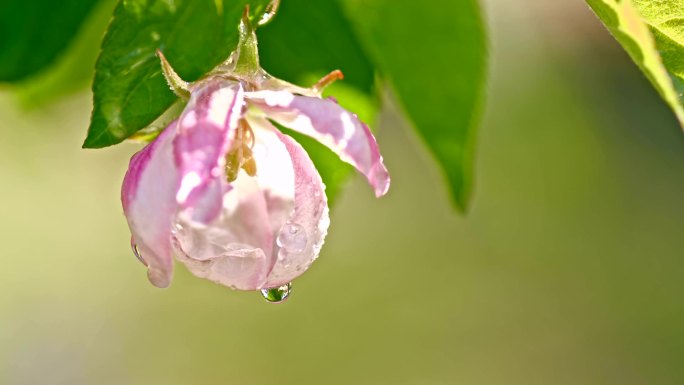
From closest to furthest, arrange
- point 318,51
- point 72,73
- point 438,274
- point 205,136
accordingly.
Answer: point 205,136 → point 318,51 → point 72,73 → point 438,274

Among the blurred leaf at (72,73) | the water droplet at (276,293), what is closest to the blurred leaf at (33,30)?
the blurred leaf at (72,73)

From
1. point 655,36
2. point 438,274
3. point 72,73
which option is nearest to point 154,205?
point 655,36

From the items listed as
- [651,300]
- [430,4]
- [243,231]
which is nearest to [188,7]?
[243,231]

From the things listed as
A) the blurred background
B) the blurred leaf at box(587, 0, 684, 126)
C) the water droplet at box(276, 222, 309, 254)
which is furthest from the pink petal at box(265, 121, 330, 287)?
the blurred background

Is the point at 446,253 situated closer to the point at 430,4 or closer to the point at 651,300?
the point at 651,300

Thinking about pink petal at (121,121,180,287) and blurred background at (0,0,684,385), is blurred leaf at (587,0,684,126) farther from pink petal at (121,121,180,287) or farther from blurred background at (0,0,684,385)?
blurred background at (0,0,684,385)

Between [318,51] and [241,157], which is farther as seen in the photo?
[318,51]

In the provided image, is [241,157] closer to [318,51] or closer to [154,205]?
[154,205]
